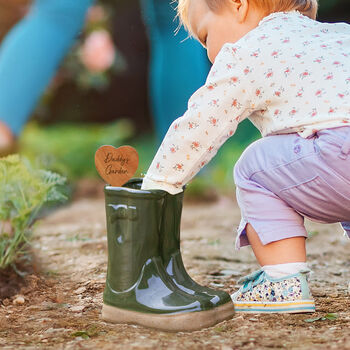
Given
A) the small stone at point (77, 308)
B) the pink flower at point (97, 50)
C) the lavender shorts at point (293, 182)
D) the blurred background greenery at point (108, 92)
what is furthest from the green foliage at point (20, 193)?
the pink flower at point (97, 50)

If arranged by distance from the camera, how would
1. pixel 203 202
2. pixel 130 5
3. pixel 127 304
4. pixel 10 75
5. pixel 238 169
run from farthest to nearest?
pixel 130 5, pixel 203 202, pixel 10 75, pixel 238 169, pixel 127 304

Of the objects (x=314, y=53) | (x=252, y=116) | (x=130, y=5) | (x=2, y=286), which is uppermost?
(x=130, y=5)

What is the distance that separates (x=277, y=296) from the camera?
1.49 m

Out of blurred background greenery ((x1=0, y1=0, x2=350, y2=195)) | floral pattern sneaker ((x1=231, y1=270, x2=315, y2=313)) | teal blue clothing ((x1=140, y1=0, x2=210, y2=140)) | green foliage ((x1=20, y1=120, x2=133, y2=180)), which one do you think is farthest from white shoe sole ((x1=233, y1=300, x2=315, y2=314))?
blurred background greenery ((x1=0, y1=0, x2=350, y2=195))

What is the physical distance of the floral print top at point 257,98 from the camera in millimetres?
1473

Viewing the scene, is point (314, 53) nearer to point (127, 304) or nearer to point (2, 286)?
point (127, 304)

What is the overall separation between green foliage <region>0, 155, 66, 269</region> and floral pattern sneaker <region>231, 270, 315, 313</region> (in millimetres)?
619

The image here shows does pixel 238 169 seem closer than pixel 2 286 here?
Yes

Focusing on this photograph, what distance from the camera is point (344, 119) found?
146 cm

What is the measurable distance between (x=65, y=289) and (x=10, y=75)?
5.42ft

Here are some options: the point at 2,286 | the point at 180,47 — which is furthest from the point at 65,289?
the point at 180,47

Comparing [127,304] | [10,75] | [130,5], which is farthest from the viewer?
[130,5]

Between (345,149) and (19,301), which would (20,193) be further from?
(345,149)

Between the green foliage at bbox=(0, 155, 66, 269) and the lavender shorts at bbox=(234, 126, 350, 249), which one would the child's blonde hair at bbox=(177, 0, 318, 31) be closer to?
the lavender shorts at bbox=(234, 126, 350, 249)
